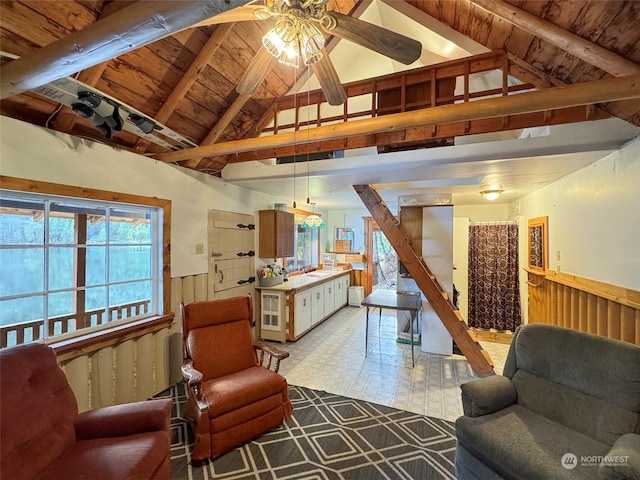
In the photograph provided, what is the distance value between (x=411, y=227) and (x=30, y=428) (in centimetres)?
426

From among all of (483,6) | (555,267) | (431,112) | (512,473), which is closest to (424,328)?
(555,267)

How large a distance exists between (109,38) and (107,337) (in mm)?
2252

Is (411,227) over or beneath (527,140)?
beneath

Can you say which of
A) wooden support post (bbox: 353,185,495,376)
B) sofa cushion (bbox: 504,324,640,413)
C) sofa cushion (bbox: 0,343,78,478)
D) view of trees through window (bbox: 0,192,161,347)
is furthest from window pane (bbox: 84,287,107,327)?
sofa cushion (bbox: 504,324,640,413)

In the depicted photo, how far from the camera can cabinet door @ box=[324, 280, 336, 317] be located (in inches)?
214

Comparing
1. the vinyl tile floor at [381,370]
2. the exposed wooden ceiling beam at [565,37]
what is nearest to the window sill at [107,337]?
the vinyl tile floor at [381,370]

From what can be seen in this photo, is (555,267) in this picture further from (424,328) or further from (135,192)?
(135,192)

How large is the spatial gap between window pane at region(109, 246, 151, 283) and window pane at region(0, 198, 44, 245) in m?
0.56

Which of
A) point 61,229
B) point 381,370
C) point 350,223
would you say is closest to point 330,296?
point 350,223

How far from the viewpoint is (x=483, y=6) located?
1736mm

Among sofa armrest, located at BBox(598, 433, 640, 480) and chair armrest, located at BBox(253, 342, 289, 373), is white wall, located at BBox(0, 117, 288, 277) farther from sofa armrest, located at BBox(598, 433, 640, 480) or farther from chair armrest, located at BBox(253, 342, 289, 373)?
sofa armrest, located at BBox(598, 433, 640, 480)

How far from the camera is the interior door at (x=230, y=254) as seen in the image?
3.70 m

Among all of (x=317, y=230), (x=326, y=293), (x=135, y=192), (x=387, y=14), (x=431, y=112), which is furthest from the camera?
(x=317, y=230)

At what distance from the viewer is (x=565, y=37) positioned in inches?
67.9
